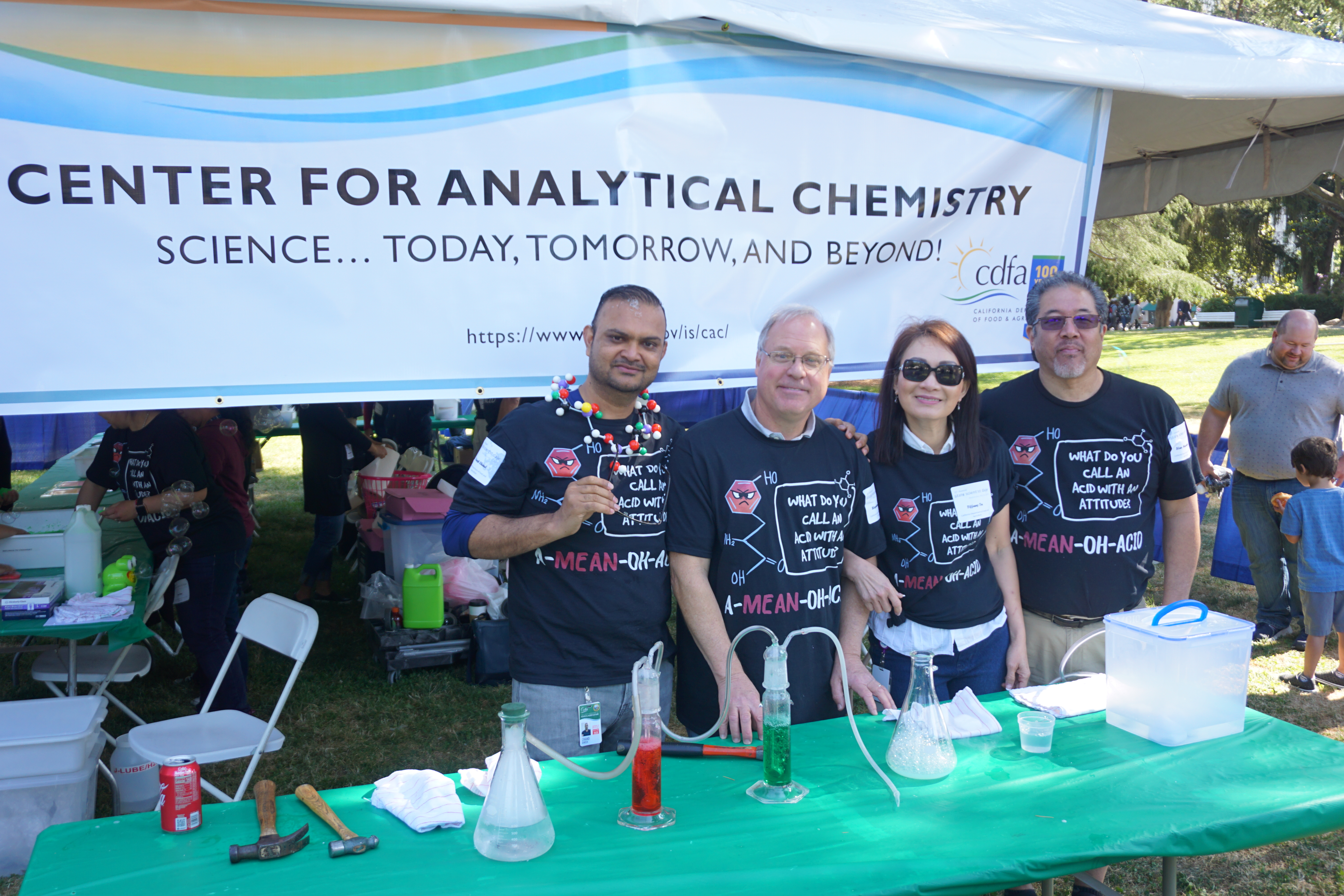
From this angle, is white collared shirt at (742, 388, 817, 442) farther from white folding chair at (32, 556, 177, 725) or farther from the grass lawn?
white folding chair at (32, 556, 177, 725)

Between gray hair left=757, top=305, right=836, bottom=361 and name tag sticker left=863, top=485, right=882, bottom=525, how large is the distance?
0.36 metres

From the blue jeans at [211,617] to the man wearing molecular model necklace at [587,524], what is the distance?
2338mm

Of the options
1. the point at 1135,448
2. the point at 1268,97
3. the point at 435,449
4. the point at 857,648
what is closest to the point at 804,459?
the point at 857,648

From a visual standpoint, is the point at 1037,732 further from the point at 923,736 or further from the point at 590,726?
the point at 590,726

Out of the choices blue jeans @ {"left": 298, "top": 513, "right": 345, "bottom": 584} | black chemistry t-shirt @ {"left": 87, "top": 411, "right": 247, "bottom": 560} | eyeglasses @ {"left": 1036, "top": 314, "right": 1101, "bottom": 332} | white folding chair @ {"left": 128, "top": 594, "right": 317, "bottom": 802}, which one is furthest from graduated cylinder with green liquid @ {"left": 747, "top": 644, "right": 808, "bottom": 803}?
blue jeans @ {"left": 298, "top": 513, "right": 345, "bottom": 584}

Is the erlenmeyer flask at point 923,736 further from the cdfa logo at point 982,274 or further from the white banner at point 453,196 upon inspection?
the cdfa logo at point 982,274

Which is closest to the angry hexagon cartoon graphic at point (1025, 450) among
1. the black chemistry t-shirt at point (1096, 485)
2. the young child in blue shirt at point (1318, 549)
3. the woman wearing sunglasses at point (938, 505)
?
the black chemistry t-shirt at point (1096, 485)

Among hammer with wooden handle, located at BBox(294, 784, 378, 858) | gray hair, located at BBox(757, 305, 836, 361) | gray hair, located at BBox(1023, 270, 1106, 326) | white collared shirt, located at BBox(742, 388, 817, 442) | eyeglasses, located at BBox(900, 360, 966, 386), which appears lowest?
hammer with wooden handle, located at BBox(294, 784, 378, 858)

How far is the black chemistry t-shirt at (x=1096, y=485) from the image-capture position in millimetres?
2646

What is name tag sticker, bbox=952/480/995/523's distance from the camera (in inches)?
97.3

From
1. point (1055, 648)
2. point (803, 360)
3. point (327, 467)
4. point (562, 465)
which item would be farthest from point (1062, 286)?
point (327, 467)

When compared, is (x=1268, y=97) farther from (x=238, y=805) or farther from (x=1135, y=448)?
(x=238, y=805)

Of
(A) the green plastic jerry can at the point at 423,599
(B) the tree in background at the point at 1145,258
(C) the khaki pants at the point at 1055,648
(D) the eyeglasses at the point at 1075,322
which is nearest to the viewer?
(D) the eyeglasses at the point at 1075,322

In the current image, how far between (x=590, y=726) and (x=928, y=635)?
95cm
